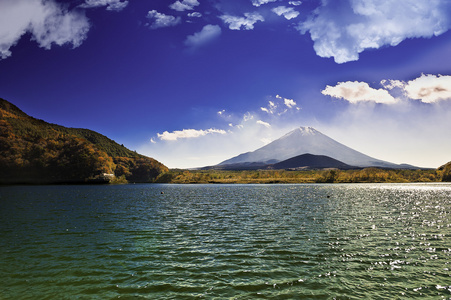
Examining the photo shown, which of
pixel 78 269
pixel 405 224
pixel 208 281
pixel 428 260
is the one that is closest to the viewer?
pixel 208 281

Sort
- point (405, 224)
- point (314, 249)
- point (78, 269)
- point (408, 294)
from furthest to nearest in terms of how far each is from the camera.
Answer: point (405, 224) → point (314, 249) → point (78, 269) → point (408, 294)

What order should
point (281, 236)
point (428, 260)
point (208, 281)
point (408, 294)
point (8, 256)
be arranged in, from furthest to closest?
point (281, 236), point (8, 256), point (428, 260), point (208, 281), point (408, 294)

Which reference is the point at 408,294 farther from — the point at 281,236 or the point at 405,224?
the point at 405,224

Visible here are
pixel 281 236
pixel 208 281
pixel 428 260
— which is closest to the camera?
pixel 208 281

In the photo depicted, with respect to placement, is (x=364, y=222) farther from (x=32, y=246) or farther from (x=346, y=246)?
(x=32, y=246)

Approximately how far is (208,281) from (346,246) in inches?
699

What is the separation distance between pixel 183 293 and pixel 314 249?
16127mm

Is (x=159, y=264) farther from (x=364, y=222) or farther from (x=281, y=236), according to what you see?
(x=364, y=222)

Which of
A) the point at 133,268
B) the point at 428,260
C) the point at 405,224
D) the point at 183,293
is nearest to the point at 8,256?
the point at 133,268

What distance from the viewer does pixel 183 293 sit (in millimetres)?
15938

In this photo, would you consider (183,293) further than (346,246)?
No

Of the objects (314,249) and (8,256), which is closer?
(8,256)

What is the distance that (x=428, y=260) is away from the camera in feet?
73.2

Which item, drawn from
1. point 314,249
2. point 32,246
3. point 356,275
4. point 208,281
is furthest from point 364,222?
point 32,246
